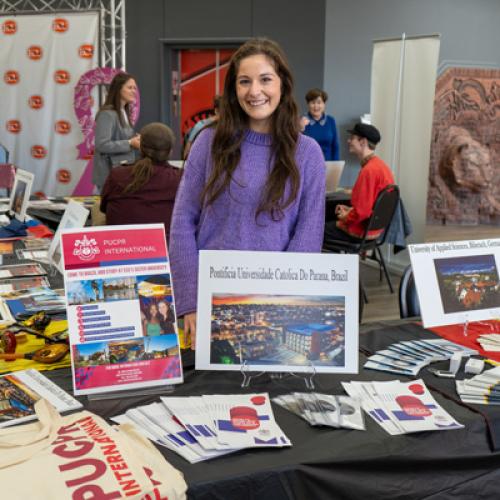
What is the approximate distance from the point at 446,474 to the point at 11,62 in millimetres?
6334

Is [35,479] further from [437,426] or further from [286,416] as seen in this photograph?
[437,426]

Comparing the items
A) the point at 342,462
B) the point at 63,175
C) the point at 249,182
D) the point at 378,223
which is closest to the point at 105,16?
the point at 63,175

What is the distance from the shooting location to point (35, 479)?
3.44ft

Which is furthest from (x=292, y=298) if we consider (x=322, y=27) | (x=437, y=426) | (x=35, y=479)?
(x=322, y=27)

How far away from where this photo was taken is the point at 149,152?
337 centimetres

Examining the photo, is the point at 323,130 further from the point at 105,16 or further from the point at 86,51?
the point at 105,16

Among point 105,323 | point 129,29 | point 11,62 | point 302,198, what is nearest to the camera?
point 105,323

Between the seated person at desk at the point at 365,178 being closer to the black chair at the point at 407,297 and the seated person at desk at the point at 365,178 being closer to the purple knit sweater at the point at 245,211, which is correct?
the black chair at the point at 407,297

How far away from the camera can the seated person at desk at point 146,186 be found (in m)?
3.36

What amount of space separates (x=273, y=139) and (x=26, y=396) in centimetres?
96

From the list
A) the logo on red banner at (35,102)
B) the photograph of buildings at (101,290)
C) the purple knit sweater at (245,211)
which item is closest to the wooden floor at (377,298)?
the purple knit sweater at (245,211)

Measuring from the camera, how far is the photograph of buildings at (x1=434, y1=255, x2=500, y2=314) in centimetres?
204

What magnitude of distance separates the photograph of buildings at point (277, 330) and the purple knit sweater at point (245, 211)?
0.27 metres

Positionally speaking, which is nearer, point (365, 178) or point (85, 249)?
point (85, 249)
